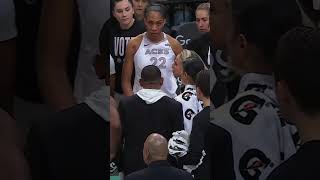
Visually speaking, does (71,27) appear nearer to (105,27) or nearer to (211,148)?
(105,27)

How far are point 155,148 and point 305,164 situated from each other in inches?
68.8

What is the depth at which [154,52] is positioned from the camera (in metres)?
3.28

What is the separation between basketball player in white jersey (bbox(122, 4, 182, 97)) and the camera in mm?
3205

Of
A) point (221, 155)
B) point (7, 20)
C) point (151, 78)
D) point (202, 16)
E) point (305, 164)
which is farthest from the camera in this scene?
point (151, 78)

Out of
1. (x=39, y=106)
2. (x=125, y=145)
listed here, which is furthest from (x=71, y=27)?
(x=125, y=145)

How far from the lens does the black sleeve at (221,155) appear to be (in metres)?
1.86

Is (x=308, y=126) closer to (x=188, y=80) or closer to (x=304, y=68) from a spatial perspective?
(x=304, y=68)

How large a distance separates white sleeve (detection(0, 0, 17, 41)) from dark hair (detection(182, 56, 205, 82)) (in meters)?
1.55

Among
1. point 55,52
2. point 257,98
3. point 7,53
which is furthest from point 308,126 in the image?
point 7,53

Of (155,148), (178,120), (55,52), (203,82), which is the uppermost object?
(55,52)

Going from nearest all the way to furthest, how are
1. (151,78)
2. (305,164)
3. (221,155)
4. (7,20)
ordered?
1. (305,164)
2. (7,20)
3. (221,155)
4. (151,78)

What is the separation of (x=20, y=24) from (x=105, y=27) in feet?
0.85

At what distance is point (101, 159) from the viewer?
1839 mm

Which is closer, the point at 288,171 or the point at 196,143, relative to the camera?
the point at 288,171
